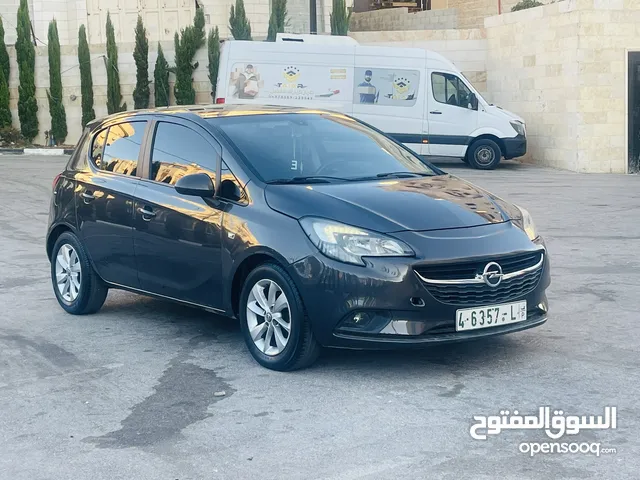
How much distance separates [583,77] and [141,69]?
10.5 meters

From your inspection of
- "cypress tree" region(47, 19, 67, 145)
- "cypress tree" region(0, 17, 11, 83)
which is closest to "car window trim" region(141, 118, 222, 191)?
"cypress tree" region(47, 19, 67, 145)

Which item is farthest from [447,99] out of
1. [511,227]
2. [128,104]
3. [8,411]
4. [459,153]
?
[8,411]

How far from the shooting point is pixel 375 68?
69.7 ft

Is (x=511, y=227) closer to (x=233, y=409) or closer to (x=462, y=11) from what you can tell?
(x=233, y=409)

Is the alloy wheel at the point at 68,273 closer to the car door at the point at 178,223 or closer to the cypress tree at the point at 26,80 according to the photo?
the car door at the point at 178,223

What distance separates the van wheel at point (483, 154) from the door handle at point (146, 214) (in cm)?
1501

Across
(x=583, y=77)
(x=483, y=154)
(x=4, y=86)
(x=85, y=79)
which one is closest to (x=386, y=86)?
(x=483, y=154)

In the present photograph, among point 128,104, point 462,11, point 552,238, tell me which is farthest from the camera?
point 462,11

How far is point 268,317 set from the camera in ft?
21.1

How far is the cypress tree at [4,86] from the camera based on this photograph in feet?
82.9

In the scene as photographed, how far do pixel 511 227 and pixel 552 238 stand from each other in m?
5.79

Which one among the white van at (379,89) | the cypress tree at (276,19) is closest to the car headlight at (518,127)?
the white van at (379,89)

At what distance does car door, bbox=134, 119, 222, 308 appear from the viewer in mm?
6816
